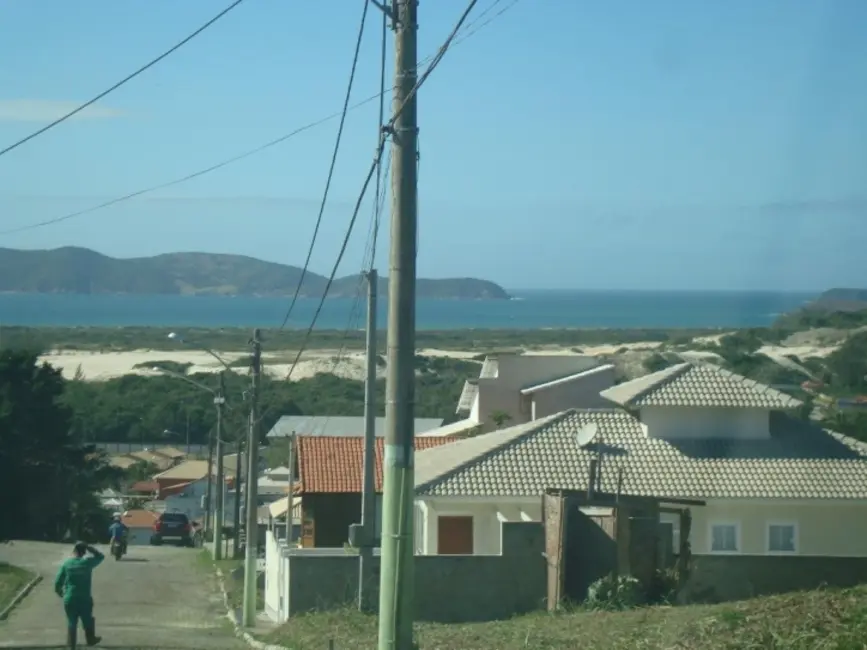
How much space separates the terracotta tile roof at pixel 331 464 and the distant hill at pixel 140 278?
46660 mm

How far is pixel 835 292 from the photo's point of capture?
120ft

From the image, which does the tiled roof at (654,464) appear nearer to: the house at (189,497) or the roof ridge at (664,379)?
the roof ridge at (664,379)

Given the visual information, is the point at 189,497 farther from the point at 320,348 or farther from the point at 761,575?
the point at 761,575

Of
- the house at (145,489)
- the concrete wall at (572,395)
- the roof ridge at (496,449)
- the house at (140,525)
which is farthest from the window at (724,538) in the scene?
the house at (145,489)

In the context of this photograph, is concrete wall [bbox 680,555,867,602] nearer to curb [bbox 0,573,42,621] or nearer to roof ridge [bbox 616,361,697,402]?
roof ridge [bbox 616,361,697,402]

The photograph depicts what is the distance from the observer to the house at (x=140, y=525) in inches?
2331

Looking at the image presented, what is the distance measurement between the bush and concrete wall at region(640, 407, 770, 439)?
11.9m

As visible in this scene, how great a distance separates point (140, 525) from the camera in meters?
61.0

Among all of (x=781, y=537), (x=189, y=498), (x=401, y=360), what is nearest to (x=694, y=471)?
(x=781, y=537)

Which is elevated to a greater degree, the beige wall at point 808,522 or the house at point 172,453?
the beige wall at point 808,522

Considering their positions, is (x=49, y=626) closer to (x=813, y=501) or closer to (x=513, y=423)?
(x=813, y=501)

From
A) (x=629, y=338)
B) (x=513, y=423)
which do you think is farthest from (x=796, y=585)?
(x=629, y=338)

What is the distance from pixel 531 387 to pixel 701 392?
13743 mm

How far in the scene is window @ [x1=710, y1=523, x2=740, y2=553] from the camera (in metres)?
27.2
